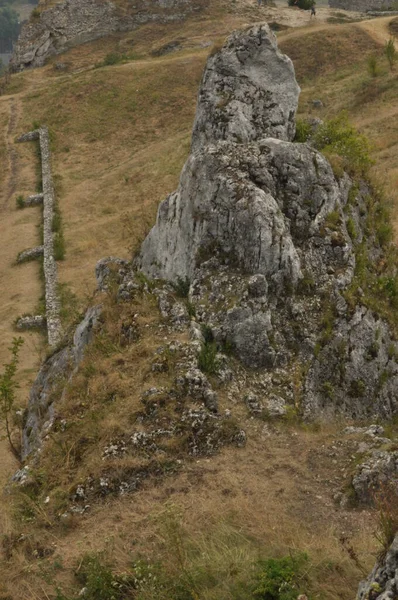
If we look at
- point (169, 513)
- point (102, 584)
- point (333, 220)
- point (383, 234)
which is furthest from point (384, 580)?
point (383, 234)

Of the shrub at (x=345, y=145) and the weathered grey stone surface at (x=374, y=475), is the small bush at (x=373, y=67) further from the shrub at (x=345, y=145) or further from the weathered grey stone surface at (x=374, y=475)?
the weathered grey stone surface at (x=374, y=475)

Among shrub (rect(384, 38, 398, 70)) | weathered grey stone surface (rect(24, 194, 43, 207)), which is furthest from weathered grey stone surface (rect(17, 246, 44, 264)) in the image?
shrub (rect(384, 38, 398, 70))

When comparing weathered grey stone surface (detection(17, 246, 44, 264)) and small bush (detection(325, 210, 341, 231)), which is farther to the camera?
weathered grey stone surface (detection(17, 246, 44, 264))

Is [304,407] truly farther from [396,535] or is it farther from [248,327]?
[396,535]

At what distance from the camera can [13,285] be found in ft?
105

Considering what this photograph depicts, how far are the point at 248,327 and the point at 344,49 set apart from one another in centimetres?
5532

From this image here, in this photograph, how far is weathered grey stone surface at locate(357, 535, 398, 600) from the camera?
5.64 metres

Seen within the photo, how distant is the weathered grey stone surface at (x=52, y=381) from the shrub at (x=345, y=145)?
386 inches

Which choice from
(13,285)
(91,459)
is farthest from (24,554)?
(13,285)

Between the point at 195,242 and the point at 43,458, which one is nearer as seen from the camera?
the point at 43,458

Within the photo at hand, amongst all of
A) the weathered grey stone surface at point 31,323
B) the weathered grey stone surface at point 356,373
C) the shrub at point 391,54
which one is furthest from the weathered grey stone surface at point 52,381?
the shrub at point 391,54

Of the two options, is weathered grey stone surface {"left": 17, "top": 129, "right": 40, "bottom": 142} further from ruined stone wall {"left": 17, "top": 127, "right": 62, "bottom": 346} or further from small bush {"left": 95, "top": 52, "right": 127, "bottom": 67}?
small bush {"left": 95, "top": 52, "right": 127, "bottom": 67}

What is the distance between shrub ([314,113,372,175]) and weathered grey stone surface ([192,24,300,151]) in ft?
4.21

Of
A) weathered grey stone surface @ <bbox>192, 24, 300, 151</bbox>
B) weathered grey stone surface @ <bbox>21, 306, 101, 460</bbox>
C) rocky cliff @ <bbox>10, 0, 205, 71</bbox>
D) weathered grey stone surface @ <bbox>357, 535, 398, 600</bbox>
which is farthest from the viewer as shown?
rocky cliff @ <bbox>10, 0, 205, 71</bbox>
